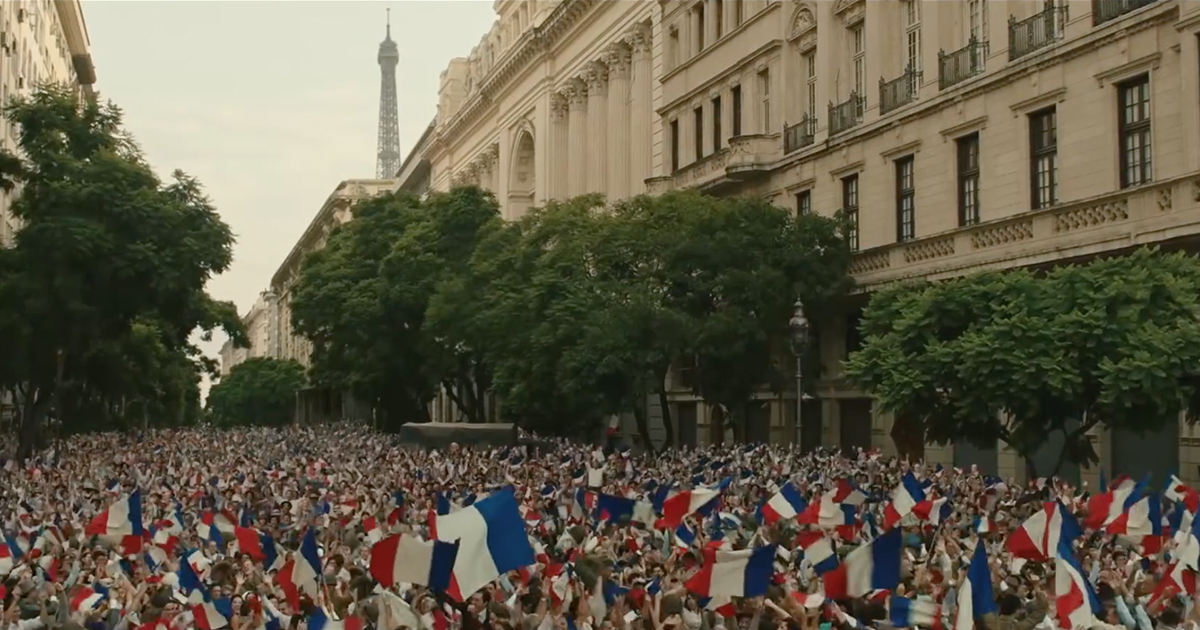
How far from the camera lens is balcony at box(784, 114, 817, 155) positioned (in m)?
44.9

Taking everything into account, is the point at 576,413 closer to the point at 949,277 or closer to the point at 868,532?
the point at 949,277

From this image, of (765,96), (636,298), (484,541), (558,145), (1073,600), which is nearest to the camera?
(1073,600)

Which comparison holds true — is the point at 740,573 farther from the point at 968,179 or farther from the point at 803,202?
the point at 803,202

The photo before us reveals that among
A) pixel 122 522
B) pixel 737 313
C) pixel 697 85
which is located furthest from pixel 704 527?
pixel 697 85

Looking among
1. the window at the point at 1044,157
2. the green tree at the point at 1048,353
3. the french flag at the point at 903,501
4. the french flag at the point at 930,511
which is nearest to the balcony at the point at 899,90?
the window at the point at 1044,157

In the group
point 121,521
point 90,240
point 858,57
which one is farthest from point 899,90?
point 121,521

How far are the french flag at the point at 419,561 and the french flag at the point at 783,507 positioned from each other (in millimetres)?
7086

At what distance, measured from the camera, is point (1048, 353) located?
25938mm

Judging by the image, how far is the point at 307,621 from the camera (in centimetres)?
1332

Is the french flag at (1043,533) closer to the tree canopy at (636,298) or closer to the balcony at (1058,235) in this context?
the balcony at (1058,235)

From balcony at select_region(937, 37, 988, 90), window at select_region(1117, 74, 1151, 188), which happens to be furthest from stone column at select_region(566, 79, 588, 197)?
window at select_region(1117, 74, 1151, 188)

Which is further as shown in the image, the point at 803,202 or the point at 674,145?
the point at 674,145

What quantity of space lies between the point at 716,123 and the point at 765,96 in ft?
12.8

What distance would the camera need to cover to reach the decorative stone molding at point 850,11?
4209 centimetres
